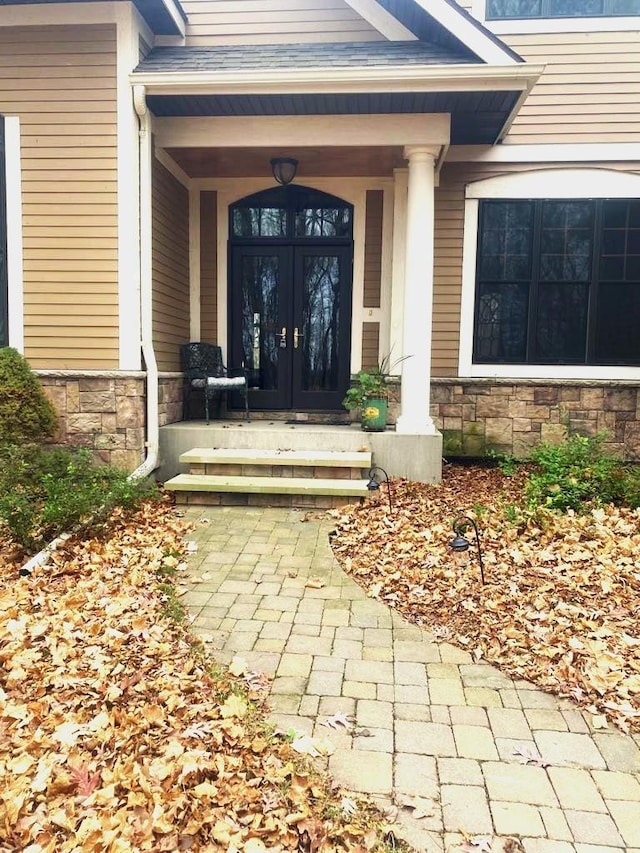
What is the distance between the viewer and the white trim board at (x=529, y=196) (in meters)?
6.70

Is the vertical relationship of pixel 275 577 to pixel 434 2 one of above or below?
Answer: below

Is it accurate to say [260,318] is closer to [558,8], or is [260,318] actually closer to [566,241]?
[566,241]

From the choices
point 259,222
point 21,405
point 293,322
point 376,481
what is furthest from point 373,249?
point 21,405

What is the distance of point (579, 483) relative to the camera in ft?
16.3

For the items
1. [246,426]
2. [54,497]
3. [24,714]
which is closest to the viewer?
[24,714]

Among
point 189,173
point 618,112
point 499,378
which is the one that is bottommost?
point 499,378

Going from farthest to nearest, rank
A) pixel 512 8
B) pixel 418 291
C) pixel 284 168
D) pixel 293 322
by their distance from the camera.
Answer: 1. pixel 293 322
2. pixel 512 8
3. pixel 284 168
4. pixel 418 291

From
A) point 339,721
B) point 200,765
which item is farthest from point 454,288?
point 200,765

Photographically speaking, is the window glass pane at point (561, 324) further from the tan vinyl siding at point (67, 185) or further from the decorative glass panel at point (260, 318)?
the tan vinyl siding at point (67, 185)

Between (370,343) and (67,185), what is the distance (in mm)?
3502

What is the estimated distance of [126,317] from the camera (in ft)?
18.6

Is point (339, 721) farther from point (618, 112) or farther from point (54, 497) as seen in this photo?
point (618, 112)

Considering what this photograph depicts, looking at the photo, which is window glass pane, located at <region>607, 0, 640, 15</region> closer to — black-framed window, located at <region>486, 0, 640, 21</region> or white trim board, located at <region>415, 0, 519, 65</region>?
black-framed window, located at <region>486, 0, 640, 21</region>

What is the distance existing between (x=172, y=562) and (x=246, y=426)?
2.56m
